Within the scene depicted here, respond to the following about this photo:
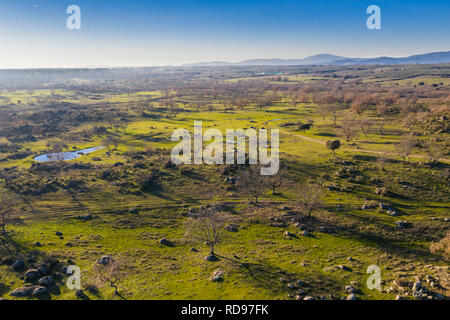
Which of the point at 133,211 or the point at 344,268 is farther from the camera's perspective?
the point at 133,211

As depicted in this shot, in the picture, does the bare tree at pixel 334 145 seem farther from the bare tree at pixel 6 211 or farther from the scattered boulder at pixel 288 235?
the bare tree at pixel 6 211

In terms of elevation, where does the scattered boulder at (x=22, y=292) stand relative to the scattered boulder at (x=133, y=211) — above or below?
below

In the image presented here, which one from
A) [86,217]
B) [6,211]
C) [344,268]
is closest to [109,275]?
[86,217]

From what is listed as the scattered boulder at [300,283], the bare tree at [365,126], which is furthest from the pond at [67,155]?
the bare tree at [365,126]

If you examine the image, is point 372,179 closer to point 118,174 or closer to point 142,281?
point 142,281

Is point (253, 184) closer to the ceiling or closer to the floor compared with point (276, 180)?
closer to the floor

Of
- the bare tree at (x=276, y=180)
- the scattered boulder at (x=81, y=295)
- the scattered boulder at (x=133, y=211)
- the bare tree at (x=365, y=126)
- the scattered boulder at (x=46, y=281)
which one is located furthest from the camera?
the bare tree at (x=365, y=126)

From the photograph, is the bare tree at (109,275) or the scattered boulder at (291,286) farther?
the bare tree at (109,275)

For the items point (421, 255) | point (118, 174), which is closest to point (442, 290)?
point (421, 255)

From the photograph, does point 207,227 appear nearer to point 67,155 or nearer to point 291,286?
point 291,286
